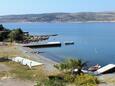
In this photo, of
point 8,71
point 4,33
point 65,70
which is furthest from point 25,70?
point 4,33

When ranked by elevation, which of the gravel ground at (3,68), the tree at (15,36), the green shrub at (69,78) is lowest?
the tree at (15,36)

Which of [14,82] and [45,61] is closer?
[14,82]

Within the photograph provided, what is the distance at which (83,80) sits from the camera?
3291 centimetres

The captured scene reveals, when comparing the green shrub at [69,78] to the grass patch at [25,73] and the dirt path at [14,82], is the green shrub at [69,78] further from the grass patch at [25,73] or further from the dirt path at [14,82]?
the dirt path at [14,82]

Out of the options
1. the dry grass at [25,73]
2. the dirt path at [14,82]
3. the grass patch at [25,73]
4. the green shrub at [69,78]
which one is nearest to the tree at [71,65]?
the dry grass at [25,73]

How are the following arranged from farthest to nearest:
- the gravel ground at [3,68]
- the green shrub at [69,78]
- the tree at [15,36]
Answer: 1. the tree at [15,36]
2. the gravel ground at [3,68]
3. the green shrub at [69,78]

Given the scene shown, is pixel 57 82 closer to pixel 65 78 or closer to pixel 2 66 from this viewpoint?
pixel 65 78

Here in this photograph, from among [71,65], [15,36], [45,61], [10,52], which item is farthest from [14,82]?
[15,36]

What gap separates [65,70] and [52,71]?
89.7 inches

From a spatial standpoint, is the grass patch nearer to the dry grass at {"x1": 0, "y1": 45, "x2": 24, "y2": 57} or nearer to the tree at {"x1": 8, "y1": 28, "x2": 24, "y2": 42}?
the dry grass at {"x1": 0, "y1": 45, "x2": 24, "y2": 57}

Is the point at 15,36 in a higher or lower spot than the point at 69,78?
lower

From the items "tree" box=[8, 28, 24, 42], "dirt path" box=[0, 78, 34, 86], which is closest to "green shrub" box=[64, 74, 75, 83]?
"dirt path" box=[0, 78, 34, 86]

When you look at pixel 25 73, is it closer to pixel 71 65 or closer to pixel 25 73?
pixel 25 73

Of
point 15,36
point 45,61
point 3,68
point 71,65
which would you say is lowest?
point 15,36
